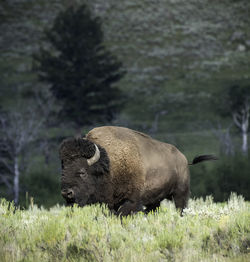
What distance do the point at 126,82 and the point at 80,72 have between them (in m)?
25.9

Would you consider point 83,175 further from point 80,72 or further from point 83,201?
point 80,72

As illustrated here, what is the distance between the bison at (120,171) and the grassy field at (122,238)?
38 cm

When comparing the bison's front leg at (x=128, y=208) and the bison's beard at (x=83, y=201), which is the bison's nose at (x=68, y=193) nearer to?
the bison's beard at (x=83, y=201)

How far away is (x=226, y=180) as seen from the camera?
2641 centimetres

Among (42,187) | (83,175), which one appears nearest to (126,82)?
(42,187)

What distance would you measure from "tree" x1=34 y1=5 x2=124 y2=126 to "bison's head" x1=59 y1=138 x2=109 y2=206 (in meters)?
34.5

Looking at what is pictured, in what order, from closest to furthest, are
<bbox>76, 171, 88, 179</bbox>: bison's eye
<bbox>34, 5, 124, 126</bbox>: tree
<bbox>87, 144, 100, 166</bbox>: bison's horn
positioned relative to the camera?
<bbox>76, 171, 88, 179</bbox>: bison's eye, <bbox>87, 144, 100, 166</bbox>: bison's horn, <bbox>34, 5, 124, 126</bbox>: tree

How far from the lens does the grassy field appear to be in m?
4.83

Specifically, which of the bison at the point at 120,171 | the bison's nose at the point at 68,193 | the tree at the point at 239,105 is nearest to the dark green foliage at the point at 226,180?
the tree at the point at 239,105

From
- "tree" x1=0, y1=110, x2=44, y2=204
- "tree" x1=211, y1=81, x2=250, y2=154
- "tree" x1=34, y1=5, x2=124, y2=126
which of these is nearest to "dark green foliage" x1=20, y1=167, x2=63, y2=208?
"tree" x1=0, y1=110, x2=44, y2=204

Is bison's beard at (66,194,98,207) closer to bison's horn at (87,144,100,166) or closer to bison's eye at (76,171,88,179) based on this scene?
bison's eye at (76,171,88,179)

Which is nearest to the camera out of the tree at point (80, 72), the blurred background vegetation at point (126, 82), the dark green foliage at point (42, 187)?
the dark green foliage at point (42, 187)

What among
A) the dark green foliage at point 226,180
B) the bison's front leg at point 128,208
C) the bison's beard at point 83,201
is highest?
the bison's beard at point 83,201

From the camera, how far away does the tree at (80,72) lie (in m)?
42.0
